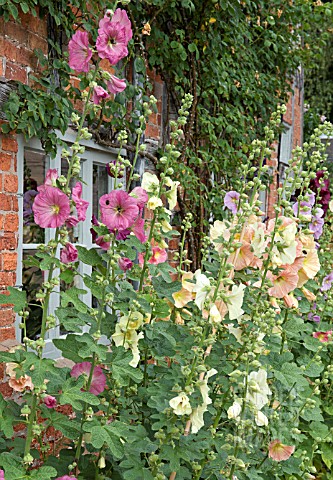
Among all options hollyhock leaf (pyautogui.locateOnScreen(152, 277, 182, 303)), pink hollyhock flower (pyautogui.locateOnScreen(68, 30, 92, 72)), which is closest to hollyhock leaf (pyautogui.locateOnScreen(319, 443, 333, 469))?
hollyhock leaf (pyautogui.locateOnScreen(152, 277, 182, 303))

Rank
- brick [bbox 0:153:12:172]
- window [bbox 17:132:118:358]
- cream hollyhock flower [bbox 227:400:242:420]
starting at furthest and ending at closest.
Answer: window [bbox 17:132:118:358], brick [bbox 0:153:12:172], cream hollyhock flower [bbox 227:400:242:420]

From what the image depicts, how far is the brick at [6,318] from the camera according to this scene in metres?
2.70

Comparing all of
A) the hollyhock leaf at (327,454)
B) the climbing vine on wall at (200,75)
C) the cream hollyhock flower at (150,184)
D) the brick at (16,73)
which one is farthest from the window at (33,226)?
the hollyhock leaf at (327,454)

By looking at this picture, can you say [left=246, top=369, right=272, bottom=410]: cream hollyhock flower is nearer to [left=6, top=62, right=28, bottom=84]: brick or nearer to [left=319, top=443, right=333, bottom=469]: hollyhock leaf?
[left=319, top=443, right=333, bottom=469]: hollyhock leaf

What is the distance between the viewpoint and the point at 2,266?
2701 mm

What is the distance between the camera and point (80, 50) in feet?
5.40

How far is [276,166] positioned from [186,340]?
5.32 metres

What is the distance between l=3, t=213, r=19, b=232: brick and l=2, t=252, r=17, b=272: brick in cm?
11

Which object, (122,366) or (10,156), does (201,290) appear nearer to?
(122,366)

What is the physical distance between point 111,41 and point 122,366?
84cm

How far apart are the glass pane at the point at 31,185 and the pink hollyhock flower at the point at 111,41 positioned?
1410 mm

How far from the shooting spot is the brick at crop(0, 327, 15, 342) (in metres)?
2.70

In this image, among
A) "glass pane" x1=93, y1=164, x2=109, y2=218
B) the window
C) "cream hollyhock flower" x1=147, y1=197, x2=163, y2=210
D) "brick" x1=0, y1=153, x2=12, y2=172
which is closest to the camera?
"cream hollyhock flower" x1=147, y1=197, x2=163, y2=210

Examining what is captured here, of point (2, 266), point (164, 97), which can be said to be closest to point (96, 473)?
point (2, 266)
